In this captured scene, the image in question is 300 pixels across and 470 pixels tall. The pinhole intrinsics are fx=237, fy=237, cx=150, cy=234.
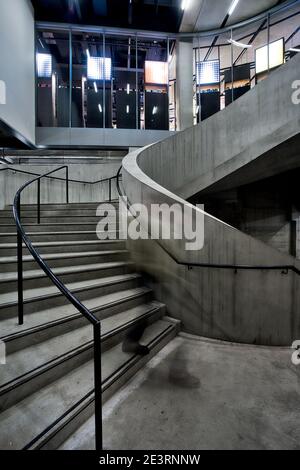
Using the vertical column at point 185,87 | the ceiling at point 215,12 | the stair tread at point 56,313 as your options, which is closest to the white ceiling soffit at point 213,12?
the ceiling at point 215,12

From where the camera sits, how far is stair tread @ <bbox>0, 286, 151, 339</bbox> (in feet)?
6.38

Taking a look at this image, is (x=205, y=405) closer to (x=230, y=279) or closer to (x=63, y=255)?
(x=230, y=279)

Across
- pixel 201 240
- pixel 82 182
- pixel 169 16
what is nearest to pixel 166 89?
pixel 169 16

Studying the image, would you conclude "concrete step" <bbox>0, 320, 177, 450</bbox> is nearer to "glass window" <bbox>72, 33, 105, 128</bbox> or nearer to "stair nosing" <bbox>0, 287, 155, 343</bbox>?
"stair nosing" <bbox>0, 287, 155, 343</bbox>

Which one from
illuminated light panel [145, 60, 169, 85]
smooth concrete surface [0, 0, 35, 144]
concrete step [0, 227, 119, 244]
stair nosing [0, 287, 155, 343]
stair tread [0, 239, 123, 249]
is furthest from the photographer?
illuminated light panel [145, 60, 169, 85]

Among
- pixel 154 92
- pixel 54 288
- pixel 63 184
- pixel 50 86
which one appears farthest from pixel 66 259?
pixel 154 92

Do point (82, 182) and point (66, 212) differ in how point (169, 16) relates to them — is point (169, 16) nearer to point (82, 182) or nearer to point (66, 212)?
point (82, 182)

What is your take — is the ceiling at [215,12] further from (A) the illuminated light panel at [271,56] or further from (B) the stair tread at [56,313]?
(B) the stair tread at [56,313]

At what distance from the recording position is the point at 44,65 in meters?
8.05

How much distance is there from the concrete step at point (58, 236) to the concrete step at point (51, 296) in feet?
3.22

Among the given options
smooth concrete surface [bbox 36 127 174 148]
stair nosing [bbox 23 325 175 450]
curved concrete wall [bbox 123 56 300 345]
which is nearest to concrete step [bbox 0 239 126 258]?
curved concrete wall [bbox 123 56 300 345]

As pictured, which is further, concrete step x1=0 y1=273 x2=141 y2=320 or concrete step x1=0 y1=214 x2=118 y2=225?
concrete step x1=0 y1=214 x2=118 y2=225

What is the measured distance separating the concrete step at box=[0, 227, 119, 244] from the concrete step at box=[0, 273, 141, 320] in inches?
38.6

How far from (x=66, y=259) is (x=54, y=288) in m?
0.58
